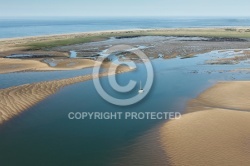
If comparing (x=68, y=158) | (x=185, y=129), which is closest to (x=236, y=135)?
(x=185, y=129)

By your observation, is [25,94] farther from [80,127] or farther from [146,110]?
[146,110]

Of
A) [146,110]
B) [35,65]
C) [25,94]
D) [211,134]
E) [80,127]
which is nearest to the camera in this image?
[211,134]

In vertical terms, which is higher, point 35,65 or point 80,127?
point 35,65

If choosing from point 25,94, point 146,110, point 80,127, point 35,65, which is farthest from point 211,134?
point 35,65

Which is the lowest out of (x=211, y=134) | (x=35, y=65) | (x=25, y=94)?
(x=211, y=134)

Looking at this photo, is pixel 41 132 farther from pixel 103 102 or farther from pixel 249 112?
pixel 249 112

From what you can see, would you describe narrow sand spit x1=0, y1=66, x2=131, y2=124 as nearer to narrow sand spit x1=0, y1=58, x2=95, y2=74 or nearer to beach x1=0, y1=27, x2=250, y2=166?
beach x1=0, y1=27, x2=250, y2=166
